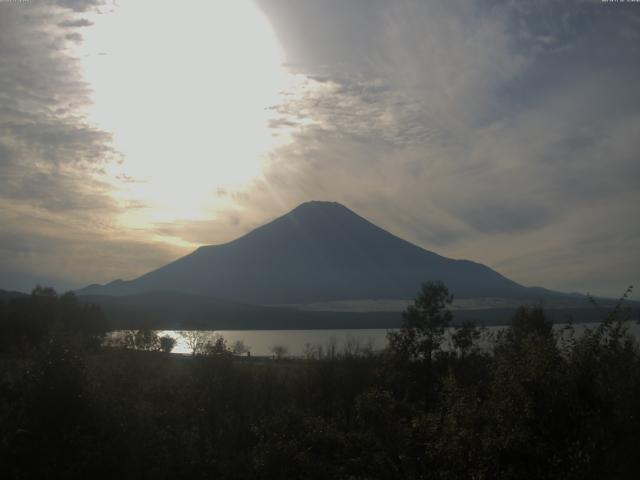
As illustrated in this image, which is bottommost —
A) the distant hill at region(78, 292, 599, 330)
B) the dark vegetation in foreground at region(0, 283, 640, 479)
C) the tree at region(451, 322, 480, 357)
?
the dark vegetation in foreground at region(0, 283, 640, 479)

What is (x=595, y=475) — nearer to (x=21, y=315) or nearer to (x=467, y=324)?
(x=467, y=324)

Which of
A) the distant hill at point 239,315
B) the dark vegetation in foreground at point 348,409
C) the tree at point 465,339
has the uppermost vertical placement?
the distant hill at point 239,315

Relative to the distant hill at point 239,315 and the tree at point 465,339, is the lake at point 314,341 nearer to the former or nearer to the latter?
the tree at point 465,339

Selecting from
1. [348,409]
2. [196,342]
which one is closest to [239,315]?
[196,342]

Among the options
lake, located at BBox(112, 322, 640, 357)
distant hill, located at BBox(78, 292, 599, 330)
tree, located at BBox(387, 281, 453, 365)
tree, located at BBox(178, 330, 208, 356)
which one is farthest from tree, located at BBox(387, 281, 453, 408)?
distant hill, located at BBox(78, 292, 599, 330)

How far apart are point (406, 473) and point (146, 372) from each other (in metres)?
23.8

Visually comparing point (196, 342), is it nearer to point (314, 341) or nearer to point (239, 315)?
point (314, 341)

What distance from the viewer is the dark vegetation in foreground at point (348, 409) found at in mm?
8438

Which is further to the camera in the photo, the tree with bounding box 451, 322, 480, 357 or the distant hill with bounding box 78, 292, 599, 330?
the distant hill with bounding box 78, 292, 599, 330

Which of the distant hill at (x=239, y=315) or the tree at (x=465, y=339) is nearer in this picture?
the tree at (x=465, y=339)

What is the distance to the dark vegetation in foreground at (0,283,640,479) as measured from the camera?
332 inches

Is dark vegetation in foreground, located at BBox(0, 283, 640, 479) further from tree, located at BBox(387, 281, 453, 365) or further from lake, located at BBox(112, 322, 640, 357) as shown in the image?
lake, located at BBox(112, 322, 640, 357)

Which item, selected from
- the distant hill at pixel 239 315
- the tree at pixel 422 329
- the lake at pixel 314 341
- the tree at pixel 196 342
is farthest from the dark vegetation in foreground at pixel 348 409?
the distant hill at pixel 239 315

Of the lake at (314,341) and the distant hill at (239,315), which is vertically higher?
the distant hill at (239,315)
